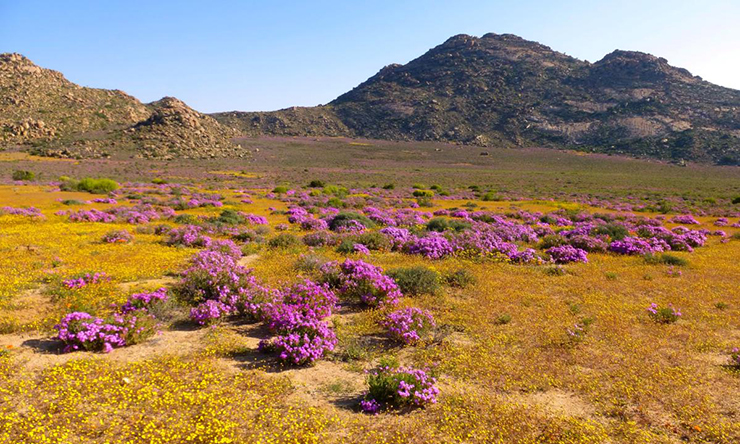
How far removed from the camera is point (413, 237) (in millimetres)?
17719

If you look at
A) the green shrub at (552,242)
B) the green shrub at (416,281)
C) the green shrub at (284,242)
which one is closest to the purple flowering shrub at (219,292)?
the green shrub at (416,281)

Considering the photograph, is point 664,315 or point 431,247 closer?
point 664,315

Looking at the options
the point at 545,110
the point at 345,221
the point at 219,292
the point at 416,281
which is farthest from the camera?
the point at 545,110

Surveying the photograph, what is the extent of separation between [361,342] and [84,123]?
104 metres

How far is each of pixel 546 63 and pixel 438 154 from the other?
4195 inches

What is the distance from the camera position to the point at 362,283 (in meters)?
10.9

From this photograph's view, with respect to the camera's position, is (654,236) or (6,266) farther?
(654,236)

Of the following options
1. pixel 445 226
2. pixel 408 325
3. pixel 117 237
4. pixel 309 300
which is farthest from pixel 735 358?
pixel 117 237

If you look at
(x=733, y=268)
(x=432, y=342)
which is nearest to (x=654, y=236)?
(x=733, y=268)

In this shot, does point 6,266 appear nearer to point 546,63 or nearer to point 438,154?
point 438,154

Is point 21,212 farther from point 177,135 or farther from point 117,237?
point 177,135

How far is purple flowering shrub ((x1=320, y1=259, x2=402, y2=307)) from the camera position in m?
10.5

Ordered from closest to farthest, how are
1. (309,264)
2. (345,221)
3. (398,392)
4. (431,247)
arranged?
(398,392), (309,264), (431,247), (345,221)

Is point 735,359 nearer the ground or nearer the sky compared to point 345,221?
nearer the ground
